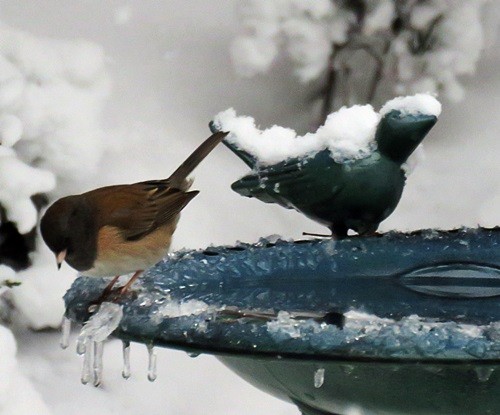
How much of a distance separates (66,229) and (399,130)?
573 mm

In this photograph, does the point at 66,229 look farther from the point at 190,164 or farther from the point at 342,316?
the point at 342,316

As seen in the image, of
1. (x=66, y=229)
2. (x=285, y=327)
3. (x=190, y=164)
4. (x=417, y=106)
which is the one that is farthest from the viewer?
(x=190, y=164)

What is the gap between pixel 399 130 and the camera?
1.51 meters

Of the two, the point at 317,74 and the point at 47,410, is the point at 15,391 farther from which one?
the point at 317,74

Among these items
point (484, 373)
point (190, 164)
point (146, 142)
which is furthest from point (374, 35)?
point (484, 373)

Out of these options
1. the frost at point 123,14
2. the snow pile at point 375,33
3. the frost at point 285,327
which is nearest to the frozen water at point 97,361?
the frost at point 285,327

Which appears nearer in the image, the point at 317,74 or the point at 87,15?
the point at 317,74

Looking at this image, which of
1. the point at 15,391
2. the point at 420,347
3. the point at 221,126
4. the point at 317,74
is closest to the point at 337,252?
the point at 221,126

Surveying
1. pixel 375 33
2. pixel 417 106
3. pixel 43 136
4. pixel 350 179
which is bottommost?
pixel 350 179

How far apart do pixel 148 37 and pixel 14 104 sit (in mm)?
1238

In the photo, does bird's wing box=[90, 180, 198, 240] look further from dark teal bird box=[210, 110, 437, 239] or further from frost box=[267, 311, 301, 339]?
frost box=[267, 311, 301, 339]

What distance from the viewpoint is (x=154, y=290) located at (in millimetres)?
1347

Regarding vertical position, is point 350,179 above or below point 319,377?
above

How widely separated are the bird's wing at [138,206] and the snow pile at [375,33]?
153 centimetres
